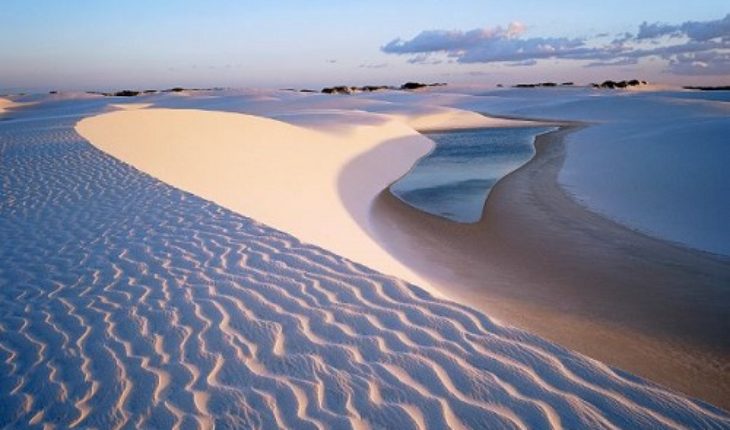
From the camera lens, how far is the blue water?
11.5m

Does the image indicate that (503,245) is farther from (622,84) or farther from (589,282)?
(622,84)

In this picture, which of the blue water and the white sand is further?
the blue water

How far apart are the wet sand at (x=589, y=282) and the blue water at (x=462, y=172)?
0.79 m

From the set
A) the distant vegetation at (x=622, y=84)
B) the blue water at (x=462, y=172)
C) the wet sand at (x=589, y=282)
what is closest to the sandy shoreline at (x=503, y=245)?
the wet sand at (x=589, y=282)

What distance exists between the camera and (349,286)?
15.2ft

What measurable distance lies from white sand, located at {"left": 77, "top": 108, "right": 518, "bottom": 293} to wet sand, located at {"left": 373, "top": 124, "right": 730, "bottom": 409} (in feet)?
2.68

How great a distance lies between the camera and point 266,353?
3.58 m

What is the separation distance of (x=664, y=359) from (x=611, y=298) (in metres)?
1.45

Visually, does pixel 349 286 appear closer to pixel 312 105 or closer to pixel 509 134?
pixel 509 134

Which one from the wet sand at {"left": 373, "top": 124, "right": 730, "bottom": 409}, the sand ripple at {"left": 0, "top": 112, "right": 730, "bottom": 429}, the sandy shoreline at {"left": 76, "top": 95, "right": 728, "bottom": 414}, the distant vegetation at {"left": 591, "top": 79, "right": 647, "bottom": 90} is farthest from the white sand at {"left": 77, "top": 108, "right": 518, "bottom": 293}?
the distant vegetation at {"left": 591, "top": 79, "right": 647, "bottom": 90}

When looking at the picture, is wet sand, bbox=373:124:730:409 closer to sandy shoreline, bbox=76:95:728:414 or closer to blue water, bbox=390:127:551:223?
sandy shoreline, bbox=76:95:728:414

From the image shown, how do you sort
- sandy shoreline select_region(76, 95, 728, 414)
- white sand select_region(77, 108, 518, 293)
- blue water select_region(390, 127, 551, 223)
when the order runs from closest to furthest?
sandy shoreline select_region(76, 95, 728, 414)
white sand select_region(77, 108, 518, 293)
blue water select_region(390, 127, 551, 223)

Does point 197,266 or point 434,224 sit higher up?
point 197,266

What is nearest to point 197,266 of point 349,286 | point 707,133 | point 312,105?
point 349,286
